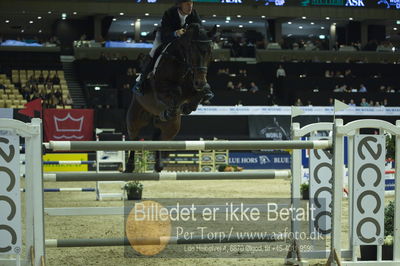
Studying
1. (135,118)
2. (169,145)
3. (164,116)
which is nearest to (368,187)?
(169,145)

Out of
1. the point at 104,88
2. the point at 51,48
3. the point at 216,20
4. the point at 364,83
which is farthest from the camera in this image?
the point at 216,20

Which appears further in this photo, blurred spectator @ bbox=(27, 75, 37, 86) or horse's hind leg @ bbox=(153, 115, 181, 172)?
blurred spectator @ bbox=(27, 75, 37, 86)

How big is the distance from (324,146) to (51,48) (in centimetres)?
2126

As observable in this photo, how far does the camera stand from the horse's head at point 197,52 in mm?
5000

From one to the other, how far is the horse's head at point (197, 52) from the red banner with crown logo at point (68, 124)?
35.3 ft

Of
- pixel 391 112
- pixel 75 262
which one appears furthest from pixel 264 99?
pixel 75 262

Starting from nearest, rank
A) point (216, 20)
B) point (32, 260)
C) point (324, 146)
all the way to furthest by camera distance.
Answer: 1. point (32, 260)
2. point (324, 146)
3. point (216, 20)

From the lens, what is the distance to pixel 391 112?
18.8 m

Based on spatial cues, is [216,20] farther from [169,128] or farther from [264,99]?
[169,128]

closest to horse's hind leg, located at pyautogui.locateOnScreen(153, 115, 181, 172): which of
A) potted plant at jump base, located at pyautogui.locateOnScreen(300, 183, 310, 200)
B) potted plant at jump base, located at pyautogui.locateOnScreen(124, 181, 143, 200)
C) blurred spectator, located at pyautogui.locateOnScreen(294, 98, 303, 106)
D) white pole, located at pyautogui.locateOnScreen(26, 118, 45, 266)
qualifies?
white pole, located at pyautogui.locateOnScreen(26, 118, 45, 266)

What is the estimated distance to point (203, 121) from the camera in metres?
18.0

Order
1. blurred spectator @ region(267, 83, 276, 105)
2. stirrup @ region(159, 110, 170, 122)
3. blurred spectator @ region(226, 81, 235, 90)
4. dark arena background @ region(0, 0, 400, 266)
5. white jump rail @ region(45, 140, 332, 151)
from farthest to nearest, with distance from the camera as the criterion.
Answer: blurred spectator @ region(226, 81, 235, 90)
blurred spectator @ region(267, 83, 276, 105)
stirrup @ region(159, 110, 170, 122)
dark arena background @ region(0, 0, 400, 266)
white jump rail @ region(45, 140, 332, 151)

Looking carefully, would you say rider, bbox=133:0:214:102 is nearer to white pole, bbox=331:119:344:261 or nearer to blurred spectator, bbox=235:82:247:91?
white pole, bbox=331:119:344:261

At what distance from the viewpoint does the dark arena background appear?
13.2 feet
